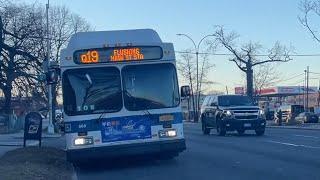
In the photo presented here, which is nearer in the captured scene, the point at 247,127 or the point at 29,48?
the point at 247,127

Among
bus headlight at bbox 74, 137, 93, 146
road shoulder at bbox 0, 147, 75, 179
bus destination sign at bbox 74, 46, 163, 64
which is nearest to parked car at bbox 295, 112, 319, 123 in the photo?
road shoulder at bbox 0, 147, 75, 179

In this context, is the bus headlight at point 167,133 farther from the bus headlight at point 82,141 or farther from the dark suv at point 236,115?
the dark suv at point 236,115

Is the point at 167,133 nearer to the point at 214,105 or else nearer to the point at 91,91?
the point at 91,91

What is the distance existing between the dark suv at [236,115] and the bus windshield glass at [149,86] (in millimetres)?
14827

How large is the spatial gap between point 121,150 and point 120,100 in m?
1.23

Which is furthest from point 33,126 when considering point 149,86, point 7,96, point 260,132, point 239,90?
point 239,90

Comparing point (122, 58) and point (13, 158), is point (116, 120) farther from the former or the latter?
point (13, 158)

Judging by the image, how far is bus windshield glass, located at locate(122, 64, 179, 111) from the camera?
15875 mm

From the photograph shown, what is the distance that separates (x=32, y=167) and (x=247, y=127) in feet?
55.6

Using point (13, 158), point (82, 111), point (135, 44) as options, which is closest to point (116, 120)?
point (82, 111)

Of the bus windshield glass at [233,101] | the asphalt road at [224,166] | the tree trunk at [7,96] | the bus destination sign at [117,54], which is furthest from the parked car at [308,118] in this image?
the bus destination sign at [117,54]

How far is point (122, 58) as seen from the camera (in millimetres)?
16031

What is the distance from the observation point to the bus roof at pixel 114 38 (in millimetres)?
16312

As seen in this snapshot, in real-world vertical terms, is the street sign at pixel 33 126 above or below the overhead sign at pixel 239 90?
below
